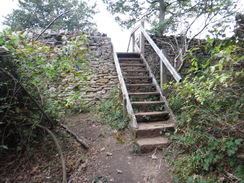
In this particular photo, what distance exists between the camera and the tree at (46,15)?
435 inches

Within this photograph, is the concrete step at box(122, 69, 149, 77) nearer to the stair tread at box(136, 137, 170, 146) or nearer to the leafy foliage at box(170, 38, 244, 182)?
the stair tread at box(136, 137, 170, 146)

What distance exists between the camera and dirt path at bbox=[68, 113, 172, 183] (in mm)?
2111

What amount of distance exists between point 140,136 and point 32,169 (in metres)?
1.97

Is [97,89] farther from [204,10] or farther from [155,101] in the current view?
[204,10]

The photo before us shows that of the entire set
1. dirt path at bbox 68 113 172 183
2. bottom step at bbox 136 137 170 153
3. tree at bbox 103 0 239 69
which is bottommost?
dirt path at bbox 68 113 172 183

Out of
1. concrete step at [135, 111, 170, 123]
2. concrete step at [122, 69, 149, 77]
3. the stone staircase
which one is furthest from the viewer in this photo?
concrete step at [122, 69, 149, 77]

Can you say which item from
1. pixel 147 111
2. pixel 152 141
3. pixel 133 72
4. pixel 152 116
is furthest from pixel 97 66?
pixel 152 141

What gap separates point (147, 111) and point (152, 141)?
1.11m

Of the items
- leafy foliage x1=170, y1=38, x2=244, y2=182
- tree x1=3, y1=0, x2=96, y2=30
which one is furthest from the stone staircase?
tree x1=3, y1=0, x2=96, y2=30

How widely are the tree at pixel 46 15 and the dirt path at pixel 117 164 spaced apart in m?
10.5

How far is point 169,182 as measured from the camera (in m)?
1.94

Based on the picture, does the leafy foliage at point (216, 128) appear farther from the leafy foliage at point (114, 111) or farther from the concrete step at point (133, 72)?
the concrete step at point (133, 72)

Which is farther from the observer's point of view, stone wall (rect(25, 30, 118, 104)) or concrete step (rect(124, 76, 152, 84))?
stone wall (rect(25, 30, 118, 104))

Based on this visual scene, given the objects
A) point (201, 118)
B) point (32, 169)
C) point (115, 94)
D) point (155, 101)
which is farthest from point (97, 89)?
point (201, 118)
